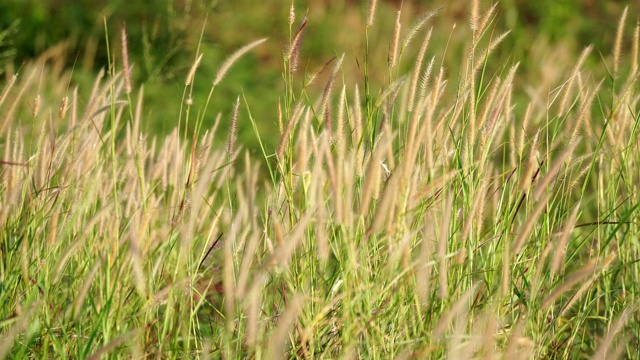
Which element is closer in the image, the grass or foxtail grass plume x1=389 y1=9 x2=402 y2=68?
the grass

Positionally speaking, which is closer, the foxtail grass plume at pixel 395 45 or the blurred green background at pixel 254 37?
the foxtail grass plume at pixel 395 45

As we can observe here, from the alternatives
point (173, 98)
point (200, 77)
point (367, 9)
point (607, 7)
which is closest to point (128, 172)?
point (367, 9)

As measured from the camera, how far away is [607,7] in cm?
815

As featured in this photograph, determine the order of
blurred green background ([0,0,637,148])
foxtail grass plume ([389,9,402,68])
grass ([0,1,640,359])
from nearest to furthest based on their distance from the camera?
grass ([0,1,640,359]) < foxtail grass plume ([389,9,402,68]) < blurred green background ([0,0,637,148])

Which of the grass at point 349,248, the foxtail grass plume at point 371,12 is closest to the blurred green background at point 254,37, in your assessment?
the grass at point 349,248

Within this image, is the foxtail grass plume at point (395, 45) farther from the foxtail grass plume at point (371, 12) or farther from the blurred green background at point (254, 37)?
the blurred green background at point (254, 37)

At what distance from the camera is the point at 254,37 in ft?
25.0

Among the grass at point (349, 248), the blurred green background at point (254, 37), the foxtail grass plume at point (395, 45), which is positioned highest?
the foxtail grass plume at point (395, 45)

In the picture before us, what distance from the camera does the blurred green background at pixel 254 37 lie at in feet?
19.6

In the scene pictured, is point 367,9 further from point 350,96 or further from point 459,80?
point 350,96

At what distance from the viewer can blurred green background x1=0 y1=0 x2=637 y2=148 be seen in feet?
19.6

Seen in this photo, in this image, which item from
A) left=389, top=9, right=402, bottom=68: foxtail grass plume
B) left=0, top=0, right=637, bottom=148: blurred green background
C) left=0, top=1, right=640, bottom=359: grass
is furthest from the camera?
left=0, top=0, right=637, bottom=148: blurred green background

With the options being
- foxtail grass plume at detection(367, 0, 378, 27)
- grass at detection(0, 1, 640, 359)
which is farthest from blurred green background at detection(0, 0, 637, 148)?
foxtail grass plume at detection(367, 0, 378, 27)

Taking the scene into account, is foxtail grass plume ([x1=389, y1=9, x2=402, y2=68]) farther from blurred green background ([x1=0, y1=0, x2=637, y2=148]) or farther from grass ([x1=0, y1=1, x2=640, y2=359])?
blurred green background ([x1=0, y1=0, x2=637, y2=148])
